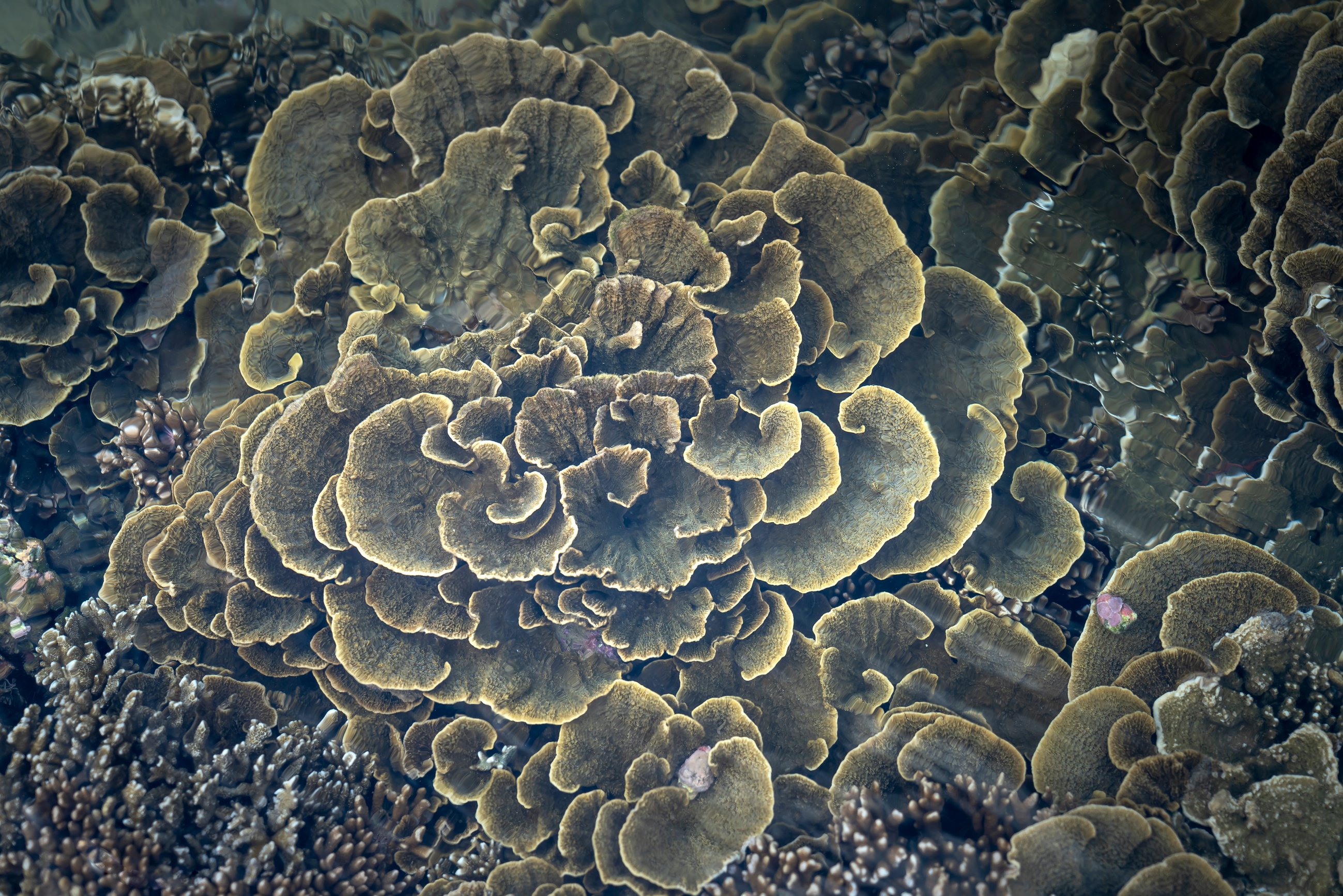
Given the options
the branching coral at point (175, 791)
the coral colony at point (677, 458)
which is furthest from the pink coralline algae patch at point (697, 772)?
the branching coral at point (175, 791)

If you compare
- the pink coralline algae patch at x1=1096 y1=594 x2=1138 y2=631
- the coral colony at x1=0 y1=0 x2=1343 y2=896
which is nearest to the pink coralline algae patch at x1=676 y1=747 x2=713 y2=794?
the coral colony at x1=0 y1=0 x2=1343 y2=896

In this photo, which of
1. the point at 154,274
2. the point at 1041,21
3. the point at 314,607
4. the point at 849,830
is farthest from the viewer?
the point at 154,274

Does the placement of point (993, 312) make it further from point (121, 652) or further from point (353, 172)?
point (121, 652)

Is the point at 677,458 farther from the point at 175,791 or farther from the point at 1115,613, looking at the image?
the point at 175,791

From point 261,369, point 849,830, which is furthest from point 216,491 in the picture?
point 849,830

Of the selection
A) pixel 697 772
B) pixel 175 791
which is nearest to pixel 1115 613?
pixel 697 772

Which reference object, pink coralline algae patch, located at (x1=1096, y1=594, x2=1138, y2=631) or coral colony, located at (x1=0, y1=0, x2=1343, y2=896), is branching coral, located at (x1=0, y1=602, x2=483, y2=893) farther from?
pink coralline algae patch, located at (x1=1096, y1=594, x2=1138, y2=631)
